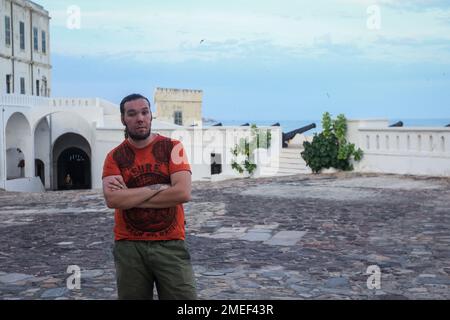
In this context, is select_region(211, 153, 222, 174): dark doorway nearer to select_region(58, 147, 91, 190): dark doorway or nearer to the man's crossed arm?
select_region(58, 147, 91, 190): dark doorway

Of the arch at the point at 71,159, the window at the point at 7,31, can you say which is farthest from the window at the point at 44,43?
the arch at the point at 71,159

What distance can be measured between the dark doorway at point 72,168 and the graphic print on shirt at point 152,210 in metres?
35.4

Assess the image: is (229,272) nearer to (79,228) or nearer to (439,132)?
(79,228)

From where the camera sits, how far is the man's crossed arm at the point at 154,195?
12.3 feet

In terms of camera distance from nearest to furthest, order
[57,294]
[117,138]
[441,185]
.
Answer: [57,294]
[441,185]
[117,138]

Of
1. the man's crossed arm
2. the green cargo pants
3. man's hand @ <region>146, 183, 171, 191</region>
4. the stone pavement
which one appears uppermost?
man's hand @ <region>146, 183, 171, 191</region>

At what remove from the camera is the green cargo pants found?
373 cm

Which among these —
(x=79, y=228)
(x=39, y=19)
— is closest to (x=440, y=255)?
(x=79, y=228)

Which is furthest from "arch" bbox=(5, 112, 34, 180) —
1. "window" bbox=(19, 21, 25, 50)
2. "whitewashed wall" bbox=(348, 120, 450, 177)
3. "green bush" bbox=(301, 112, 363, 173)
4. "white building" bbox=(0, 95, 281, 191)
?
"whitewashed wall" bbox=(348, 120, 450, 177)

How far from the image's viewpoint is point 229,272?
6.64 metres

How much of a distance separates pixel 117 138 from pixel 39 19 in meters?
14.4

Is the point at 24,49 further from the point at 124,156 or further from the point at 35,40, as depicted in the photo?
the point at 124,156

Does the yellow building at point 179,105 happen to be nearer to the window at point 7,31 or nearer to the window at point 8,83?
the window at point 8,83

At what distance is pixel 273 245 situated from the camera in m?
8.13
